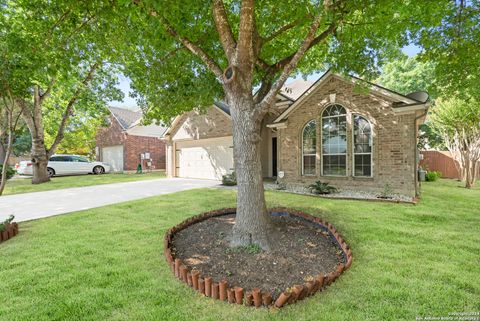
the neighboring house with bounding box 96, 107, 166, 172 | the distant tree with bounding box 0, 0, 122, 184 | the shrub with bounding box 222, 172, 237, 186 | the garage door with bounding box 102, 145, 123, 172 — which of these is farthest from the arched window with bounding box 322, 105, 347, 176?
the garage door with bounding box 102, 145, 123, 172

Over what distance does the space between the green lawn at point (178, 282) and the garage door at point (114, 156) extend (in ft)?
55.0

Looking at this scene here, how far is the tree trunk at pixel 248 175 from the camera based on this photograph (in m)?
3.91

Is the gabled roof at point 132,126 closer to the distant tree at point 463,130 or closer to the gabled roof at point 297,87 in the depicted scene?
the gabled roof at point 297,87

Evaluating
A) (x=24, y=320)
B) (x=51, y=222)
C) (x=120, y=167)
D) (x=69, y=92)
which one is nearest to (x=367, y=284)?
(x=24, y=320)

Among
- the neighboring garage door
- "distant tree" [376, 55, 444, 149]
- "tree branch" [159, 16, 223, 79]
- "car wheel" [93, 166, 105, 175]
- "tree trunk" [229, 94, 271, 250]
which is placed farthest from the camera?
"car wheel" [93, 166, 105, 175]

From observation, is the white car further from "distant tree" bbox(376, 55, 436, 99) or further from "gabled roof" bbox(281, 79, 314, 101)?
"distant tree" bbox(376, 55, 436, 99)

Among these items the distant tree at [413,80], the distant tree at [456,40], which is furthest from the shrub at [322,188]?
the distant tree at [413,80]

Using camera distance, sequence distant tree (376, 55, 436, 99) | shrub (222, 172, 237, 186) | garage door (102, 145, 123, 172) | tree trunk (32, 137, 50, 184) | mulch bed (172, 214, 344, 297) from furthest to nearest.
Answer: garage door (102, 145, 123, 172)
distant tree (376, 55, 436, 99)
tree trunk (32, 137, 50, 184)
shrub (222, 172, 237, 186)
mulch bed (172, 214, 344, 297)

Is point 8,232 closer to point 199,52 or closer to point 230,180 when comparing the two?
point 199,52

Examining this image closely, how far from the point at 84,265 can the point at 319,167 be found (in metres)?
8.38

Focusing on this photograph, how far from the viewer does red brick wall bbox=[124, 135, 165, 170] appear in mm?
20656

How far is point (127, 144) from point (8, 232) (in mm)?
16995

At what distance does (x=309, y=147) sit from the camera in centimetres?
996

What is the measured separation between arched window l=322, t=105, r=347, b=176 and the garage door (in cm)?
1850
